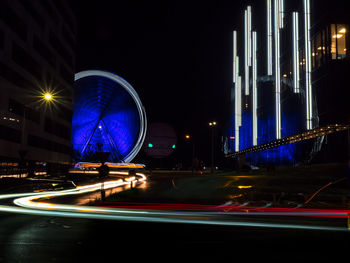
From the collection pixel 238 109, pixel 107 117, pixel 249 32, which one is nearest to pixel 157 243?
pixel 249 32

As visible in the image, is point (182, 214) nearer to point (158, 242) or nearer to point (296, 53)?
point (158, 242)

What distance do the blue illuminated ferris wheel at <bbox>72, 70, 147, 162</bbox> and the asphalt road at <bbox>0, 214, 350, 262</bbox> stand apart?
220ft

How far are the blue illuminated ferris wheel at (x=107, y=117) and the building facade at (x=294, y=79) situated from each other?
2218 cm

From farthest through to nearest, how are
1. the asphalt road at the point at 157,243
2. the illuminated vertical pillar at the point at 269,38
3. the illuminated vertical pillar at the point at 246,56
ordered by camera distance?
1. the illuminated vertical pillar at the point at 246,56
2. the illuminated vertical pillar at the point at 269,38
3. the asphalt road at the point at 157,243

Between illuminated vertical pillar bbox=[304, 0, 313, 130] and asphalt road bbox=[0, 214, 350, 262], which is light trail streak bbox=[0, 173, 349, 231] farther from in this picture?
illuminated vertical pillar bbox=[304, 0, 313, 130]

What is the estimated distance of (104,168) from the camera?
18.1 metres

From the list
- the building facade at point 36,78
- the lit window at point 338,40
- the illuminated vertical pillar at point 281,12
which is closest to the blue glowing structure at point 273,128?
the lit window at point 338,40

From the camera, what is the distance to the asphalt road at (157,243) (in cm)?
657

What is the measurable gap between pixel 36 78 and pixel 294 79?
113ft

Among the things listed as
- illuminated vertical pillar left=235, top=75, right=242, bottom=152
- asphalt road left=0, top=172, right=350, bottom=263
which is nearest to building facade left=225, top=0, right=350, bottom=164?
illuminated vertical pillar left=235, top=75, right=242, bottom=152

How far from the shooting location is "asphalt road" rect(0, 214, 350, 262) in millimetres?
6574

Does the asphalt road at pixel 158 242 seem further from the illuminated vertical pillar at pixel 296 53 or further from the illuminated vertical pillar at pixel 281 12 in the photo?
the illuminated vertical pillar at pixel 281 12

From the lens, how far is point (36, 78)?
58500 millimetres

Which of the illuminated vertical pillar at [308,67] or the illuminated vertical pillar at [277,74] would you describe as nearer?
the illuminated vertical pillar at [308,67]
